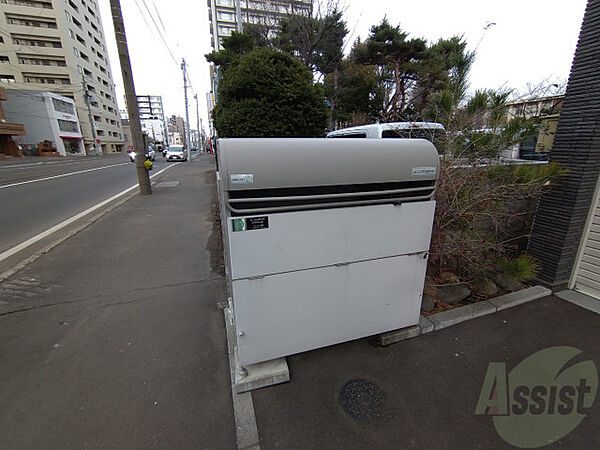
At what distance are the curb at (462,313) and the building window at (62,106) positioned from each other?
1978 inches

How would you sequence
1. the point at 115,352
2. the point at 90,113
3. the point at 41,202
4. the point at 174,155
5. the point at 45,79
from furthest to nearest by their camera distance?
the point at 90,113 → the point at 45,79 → the point at 174,155 → the point at 41,202 → the point at 115,352

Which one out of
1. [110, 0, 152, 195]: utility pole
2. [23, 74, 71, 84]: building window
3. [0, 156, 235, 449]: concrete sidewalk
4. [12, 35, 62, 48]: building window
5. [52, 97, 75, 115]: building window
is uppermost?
[12, 35, 62, 48]: building window

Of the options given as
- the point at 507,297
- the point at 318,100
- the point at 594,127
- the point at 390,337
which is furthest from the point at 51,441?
the point at 594,127

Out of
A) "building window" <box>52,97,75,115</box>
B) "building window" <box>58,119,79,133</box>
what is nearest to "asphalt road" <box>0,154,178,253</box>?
"building window" <box>52,97,75,115</box>

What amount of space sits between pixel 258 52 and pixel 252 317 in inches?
159

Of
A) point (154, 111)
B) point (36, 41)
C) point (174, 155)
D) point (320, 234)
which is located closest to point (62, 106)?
point (36, 41)

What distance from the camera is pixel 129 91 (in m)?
7.92

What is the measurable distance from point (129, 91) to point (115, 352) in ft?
27.2

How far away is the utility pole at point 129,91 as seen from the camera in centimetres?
739

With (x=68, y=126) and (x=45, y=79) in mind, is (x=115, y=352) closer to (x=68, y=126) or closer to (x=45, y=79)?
(x=68, y=126)

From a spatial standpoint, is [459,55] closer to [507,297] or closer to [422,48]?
[507,297]

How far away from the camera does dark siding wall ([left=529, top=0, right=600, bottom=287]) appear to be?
8.87 ft

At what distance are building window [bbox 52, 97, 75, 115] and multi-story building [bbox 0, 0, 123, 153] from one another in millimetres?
2295

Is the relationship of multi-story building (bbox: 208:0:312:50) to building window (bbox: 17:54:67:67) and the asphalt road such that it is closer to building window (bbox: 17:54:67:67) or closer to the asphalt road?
the asphalt road
